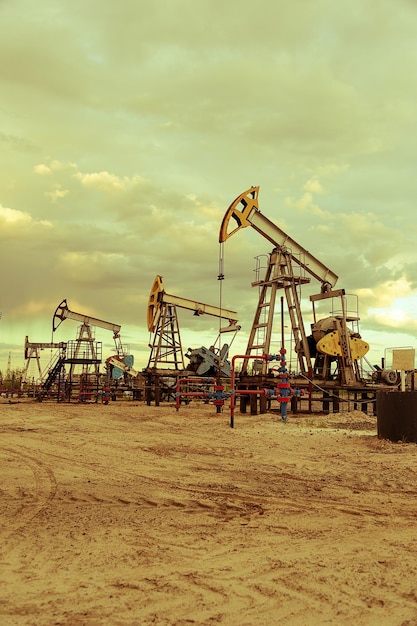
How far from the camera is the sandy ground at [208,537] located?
9.77 ft

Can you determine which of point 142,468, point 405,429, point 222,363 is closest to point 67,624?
point 142,468

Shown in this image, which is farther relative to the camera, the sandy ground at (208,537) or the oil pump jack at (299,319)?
the oil pump jack at (299,319)

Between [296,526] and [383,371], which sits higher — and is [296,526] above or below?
below

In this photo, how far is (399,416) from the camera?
9203mm

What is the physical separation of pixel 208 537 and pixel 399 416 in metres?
5.89

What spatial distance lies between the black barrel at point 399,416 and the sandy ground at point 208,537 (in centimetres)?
66

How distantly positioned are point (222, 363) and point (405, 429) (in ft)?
57.8

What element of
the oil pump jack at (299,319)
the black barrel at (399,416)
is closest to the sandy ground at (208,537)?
the black barrel at (399,416)

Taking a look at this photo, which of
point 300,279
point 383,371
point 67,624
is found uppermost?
point 300,279

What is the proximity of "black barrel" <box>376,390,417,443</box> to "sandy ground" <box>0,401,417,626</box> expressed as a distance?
66 cm

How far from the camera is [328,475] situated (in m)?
6.64

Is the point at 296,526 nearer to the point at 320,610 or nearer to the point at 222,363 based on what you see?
the point at 320,610

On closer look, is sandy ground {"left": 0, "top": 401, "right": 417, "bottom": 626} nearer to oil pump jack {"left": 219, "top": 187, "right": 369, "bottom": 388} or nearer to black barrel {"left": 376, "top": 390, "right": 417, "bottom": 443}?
black barrel {"left": 376, "top": 390, "right": 417, "bottom": 443}

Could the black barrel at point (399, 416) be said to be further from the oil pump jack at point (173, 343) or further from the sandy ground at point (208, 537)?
the oil pump jack at point (173, 343)
